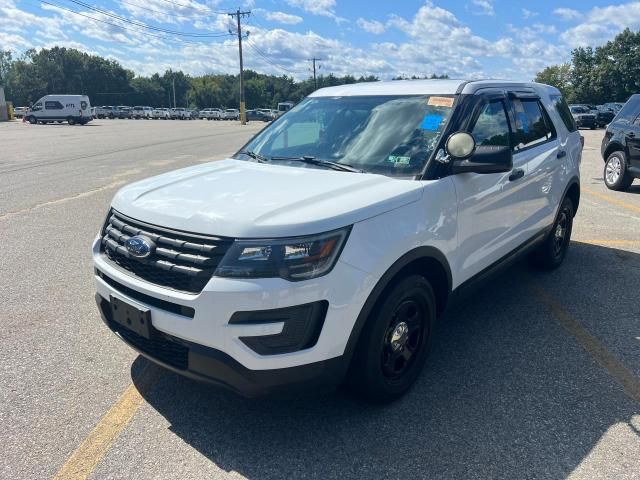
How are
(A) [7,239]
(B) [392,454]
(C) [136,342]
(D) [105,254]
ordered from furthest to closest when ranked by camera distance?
1. (A) [7,239]
2. (D) [105,254]
3. (C) [136,342]
4. (B) [392,454]

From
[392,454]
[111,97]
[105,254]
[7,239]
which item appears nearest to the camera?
[392,454]

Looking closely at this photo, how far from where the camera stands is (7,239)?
21.5 ft

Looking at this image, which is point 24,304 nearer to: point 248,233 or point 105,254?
point 105,254

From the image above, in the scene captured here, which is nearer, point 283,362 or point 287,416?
point 283,362

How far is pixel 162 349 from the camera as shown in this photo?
2.71m

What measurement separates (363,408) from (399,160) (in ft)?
5.02

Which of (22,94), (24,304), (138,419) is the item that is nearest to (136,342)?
(138,419)

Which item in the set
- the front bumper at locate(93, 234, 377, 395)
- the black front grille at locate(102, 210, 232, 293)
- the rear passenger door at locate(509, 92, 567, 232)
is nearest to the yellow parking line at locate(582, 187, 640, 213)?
the rear passenger door at locate(509, 92, 567, 232)

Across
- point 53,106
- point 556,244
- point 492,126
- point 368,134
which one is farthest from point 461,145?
point 53,106

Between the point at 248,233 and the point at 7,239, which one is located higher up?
the point at 248,233

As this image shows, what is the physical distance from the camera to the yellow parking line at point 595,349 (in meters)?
3.30

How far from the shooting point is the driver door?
11.2ft

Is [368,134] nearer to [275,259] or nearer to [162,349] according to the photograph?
[275,259]

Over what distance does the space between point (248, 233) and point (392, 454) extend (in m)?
1.34
